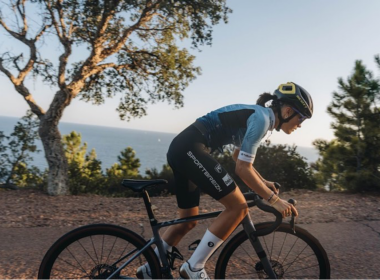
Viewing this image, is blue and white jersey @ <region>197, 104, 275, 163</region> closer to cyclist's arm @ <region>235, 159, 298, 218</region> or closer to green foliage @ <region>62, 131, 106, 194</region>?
cyclist's arm @ <region>235, 159, 298, 218</region>

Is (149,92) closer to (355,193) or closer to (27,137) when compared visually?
(27,137)

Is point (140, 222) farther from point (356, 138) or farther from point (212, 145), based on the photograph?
point (356, 138)

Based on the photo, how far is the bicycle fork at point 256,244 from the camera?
9.04ft

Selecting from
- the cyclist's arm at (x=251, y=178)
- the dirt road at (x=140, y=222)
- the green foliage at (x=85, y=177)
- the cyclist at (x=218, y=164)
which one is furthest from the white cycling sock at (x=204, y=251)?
the green foliage at (x=85, y=177)

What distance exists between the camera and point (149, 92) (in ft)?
37.6

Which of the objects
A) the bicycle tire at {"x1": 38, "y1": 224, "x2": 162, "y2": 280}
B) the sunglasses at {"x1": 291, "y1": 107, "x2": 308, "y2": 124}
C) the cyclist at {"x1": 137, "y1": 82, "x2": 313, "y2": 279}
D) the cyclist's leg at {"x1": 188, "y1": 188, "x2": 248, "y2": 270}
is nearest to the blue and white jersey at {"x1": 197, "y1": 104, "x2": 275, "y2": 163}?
the cyclist at {"x1": 137, "y1": 82, "x2": 313, "y2": 279}

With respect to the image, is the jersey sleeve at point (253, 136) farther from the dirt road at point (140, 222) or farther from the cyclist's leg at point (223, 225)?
the dirt road at point (140, 222)

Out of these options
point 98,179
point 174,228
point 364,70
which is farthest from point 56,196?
point 364,70

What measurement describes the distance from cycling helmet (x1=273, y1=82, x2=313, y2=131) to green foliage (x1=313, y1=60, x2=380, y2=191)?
626cm

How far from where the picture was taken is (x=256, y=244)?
276 centimetres

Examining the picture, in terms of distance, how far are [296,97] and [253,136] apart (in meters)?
0.57

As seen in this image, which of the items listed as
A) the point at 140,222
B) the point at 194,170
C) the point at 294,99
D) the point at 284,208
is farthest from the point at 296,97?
the point at 140,222

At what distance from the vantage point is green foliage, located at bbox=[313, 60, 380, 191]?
859 centimetres

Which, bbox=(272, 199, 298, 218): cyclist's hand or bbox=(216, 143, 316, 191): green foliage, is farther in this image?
bbox=(216, 143, 316, 191): green foliage
